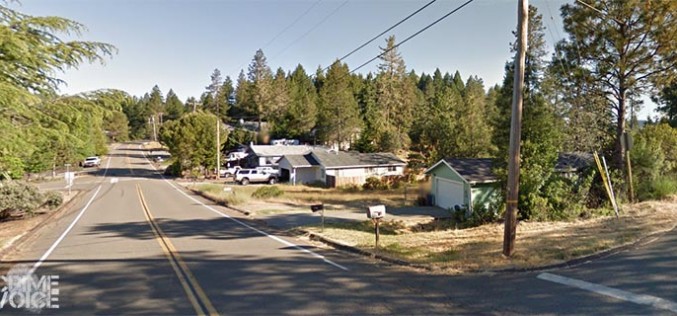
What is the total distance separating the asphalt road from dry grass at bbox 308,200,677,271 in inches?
20.8

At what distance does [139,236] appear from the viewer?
13.0 m

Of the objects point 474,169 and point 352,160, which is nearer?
point 474,169

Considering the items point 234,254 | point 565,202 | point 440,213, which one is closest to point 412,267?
point 234,254

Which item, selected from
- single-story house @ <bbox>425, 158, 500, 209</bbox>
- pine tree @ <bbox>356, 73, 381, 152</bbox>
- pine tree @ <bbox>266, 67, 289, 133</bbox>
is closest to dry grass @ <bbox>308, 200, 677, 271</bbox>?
single-story house @ <bbox>425, 158, 500, 209</bbox>

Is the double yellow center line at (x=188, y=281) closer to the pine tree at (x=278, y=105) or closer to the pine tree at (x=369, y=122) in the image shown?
the pine tree at (x=369, y=122)

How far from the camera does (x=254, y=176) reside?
42562mm

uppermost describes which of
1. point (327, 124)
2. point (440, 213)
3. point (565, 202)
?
point (327, 124)

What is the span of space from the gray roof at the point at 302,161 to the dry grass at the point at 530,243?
30035mm

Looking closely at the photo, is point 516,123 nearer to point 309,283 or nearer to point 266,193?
point 309,283

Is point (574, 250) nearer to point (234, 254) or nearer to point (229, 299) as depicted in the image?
point (229, 299)

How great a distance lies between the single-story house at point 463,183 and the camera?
21688mm

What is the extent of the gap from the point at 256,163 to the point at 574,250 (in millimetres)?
49585

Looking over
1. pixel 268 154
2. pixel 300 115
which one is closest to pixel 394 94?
pixel 300 115

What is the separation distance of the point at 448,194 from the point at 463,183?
2.17 metres
